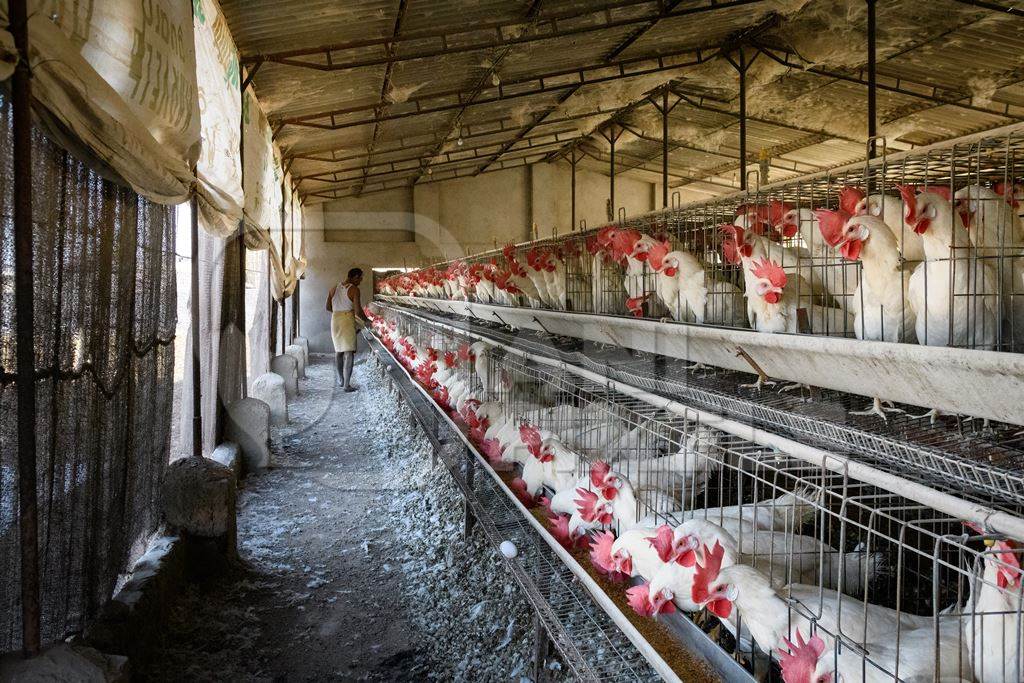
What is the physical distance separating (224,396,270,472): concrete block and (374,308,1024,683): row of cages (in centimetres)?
277

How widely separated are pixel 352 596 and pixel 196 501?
907 mm

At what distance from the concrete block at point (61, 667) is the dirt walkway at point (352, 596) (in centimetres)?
70

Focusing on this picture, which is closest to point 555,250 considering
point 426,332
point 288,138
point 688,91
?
point 426,332

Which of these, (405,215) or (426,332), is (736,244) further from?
(405,215)

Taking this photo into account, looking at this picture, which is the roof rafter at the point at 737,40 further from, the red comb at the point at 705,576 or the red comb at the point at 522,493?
the red comb at the point at 705,576

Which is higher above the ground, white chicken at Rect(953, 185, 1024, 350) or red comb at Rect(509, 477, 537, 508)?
white chicken at Rect(953, 185, 1024, 350)

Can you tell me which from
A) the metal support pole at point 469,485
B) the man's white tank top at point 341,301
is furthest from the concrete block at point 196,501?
the man's white tank top at point 341,301

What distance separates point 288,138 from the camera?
8.81 metres

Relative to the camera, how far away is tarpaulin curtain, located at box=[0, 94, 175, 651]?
197 cm

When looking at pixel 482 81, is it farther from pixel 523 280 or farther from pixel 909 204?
pixel 909 204

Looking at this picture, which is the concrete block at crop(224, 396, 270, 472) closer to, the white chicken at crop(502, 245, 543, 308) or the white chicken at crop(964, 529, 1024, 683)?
the white chicken at crop(502, 245, 543, 308)

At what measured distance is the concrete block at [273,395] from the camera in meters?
7.44

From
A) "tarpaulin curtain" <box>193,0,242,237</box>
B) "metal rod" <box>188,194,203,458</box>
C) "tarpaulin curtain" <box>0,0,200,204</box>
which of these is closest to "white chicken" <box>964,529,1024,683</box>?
"tarpaulin curtain" <box>0,0,200,204</box>

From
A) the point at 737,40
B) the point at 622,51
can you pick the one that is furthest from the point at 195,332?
the point at 737,40
